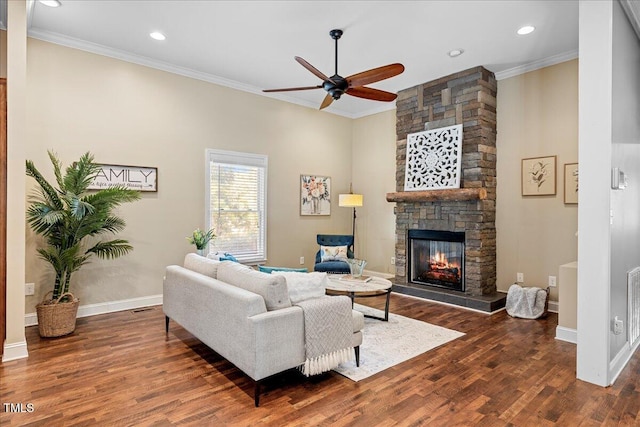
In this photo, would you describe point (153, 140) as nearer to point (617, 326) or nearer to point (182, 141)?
point (182, 141)

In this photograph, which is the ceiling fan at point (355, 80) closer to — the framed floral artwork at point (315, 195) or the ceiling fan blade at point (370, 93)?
the ceiling fan blade at point (370, 93)

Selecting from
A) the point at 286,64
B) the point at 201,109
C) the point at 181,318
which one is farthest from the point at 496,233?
Answer: the point at 201,109

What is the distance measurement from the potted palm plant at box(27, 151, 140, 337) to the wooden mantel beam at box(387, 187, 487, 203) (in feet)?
12.1

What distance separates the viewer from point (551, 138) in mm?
4625

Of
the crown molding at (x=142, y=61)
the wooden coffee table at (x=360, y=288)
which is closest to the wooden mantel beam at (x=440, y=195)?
the wooden coffee table at (x=360, y=288)

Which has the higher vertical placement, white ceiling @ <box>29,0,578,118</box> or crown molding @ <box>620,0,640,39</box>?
white ceiling @ <box>29,0,578,118</box>

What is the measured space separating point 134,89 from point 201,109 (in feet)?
2.92

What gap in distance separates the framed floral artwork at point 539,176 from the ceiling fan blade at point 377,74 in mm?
2623

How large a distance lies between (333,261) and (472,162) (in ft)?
8.23

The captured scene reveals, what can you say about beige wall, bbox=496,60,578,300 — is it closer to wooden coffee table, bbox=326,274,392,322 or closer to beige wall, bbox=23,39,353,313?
wooden coffee table, bbox=326,274,392,322

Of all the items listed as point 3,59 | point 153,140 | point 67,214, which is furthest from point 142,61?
point 67,214

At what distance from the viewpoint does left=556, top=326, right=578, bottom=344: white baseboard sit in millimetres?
3572

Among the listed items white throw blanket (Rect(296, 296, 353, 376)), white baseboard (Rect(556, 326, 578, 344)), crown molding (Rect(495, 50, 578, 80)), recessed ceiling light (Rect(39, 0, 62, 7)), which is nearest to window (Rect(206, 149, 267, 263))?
recessed ceiling light (Rect(39, 0, 62, 7))

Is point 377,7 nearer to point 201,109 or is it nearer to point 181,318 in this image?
point 201,109
